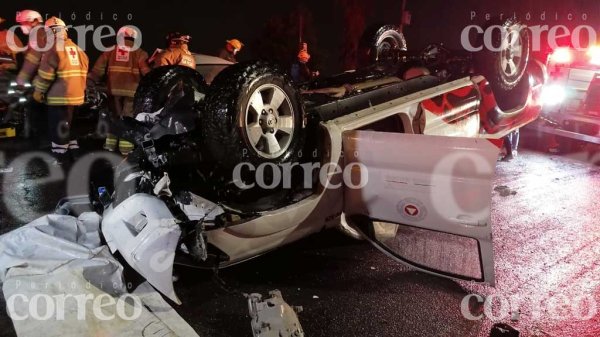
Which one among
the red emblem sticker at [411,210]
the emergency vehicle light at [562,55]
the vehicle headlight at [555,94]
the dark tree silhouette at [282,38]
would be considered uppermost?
the dark tree silhouette at [282,38]

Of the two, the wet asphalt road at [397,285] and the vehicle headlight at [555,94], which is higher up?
the vehicle headlight at [555,94]

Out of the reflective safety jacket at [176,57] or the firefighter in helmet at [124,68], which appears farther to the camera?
the firefighter in helmet at [124,68]

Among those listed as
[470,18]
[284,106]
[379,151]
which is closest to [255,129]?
[284,106]

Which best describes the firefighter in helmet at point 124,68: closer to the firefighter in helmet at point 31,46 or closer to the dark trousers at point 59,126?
the dark trousers at point 59,126

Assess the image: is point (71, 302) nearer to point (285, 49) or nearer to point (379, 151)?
point (379, 151)

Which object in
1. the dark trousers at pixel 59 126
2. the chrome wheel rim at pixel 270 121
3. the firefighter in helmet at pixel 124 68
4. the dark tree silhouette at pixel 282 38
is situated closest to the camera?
the chrome wheel rim at pixel 270 121

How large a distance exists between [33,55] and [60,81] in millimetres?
429

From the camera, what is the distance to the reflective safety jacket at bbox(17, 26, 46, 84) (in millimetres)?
5879

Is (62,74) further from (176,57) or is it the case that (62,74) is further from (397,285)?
(397,285)

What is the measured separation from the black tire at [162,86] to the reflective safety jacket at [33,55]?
11.1ft

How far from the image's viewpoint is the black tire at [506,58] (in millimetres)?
4969

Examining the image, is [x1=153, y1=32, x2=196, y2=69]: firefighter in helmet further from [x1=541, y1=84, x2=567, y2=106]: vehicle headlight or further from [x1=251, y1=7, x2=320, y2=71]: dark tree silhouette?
[x1=251, y1=7, x2=320, y2=71]: dark tree silhouette

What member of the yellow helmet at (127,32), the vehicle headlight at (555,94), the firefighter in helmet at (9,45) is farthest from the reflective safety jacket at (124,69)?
the vehicle headlight at (555,94)

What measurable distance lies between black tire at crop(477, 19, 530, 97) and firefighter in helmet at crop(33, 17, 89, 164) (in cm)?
475
